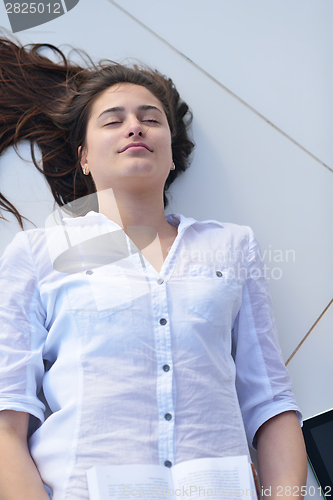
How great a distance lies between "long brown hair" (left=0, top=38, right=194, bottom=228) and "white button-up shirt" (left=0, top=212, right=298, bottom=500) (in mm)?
268

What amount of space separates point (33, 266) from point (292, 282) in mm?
730

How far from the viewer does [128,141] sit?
97 centimetres

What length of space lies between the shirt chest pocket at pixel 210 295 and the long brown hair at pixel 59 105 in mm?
364

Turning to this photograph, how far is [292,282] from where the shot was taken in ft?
3.80

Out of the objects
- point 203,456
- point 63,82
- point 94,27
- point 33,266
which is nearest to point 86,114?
point 63,82

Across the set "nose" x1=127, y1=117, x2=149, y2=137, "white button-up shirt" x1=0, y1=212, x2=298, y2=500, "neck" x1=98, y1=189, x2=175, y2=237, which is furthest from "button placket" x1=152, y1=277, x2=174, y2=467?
"nose" x1=127, y1=117, x2=149, y2=137

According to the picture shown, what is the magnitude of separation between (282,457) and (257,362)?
0.20 m

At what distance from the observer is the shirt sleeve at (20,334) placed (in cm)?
77

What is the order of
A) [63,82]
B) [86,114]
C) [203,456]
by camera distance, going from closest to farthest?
[203,456] < [86,114] < [63,82]

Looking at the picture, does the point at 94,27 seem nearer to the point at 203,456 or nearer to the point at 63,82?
the point at 63,82

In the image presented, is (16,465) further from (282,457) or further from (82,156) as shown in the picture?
(82,156)

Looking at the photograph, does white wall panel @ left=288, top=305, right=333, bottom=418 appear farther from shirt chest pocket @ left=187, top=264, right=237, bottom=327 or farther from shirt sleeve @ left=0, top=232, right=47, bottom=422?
shirt sleeve @ left=0, top=232, right=47, bottom=422

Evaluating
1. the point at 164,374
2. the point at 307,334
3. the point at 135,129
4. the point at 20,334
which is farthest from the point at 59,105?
the point at 307,334

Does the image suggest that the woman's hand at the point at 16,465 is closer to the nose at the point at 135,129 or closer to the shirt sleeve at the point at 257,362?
the shirt sleeve at the point at 257,362
